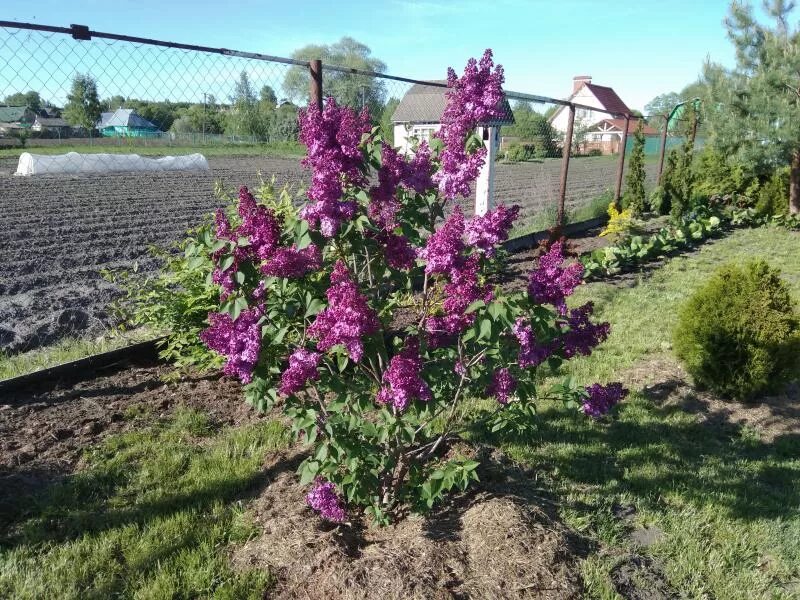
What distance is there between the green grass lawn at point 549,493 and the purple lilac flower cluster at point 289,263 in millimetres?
1136

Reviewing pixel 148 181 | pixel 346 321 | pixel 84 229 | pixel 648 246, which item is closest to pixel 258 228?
pixel 346 321

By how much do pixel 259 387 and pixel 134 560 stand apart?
869mm

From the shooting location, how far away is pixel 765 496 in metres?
3.02

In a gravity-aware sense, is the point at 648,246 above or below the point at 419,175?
below

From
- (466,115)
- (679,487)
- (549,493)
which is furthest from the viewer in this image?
(679,487)

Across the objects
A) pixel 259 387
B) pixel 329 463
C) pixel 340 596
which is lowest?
pixel 340 596

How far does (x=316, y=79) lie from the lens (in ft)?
13.6

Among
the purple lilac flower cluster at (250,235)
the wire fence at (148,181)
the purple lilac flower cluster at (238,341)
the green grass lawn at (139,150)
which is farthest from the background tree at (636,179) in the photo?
the green grass lawn at (139,150)

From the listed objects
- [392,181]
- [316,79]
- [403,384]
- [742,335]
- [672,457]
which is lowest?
[672,457]

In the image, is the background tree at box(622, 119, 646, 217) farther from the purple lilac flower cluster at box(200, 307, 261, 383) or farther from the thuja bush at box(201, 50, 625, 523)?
the purple lilac flower cluster at box(200, 307, 261, 383)

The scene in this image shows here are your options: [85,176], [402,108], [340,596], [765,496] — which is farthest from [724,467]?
[85,176]

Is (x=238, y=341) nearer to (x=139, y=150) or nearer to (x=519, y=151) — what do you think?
(x=519, y=151)

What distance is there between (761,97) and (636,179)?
8.35 feet

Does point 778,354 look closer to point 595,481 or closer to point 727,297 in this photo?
point 727,297
